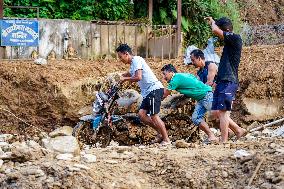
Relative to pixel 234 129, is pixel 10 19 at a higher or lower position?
higher

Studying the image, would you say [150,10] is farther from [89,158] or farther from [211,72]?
[89,158]

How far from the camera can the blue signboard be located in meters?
15.2

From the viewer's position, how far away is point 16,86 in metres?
14.4

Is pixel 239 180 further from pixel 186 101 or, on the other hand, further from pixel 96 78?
pixel 96 78

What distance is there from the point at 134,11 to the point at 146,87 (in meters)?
9.66

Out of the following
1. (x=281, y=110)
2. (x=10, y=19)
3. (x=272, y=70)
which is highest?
(x=10, y=19)

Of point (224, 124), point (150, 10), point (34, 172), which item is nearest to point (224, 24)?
point (224, 124)

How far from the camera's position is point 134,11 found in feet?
62.7

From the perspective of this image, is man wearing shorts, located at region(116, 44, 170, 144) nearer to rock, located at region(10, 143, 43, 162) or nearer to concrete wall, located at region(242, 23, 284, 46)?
rock, located at region(10, 143, 43, 162)

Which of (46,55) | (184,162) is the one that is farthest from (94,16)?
(184,162)

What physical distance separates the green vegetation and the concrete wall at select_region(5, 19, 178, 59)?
81cm

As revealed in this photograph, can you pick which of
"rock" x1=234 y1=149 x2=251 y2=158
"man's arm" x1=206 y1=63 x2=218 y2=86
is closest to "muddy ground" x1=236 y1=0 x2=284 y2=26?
"man's arm" x1=206 y1=63 x2=218 y2=86

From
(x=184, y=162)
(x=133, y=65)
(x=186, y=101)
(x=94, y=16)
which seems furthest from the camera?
(x=94, y=16)

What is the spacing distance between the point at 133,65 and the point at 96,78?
5040mm
